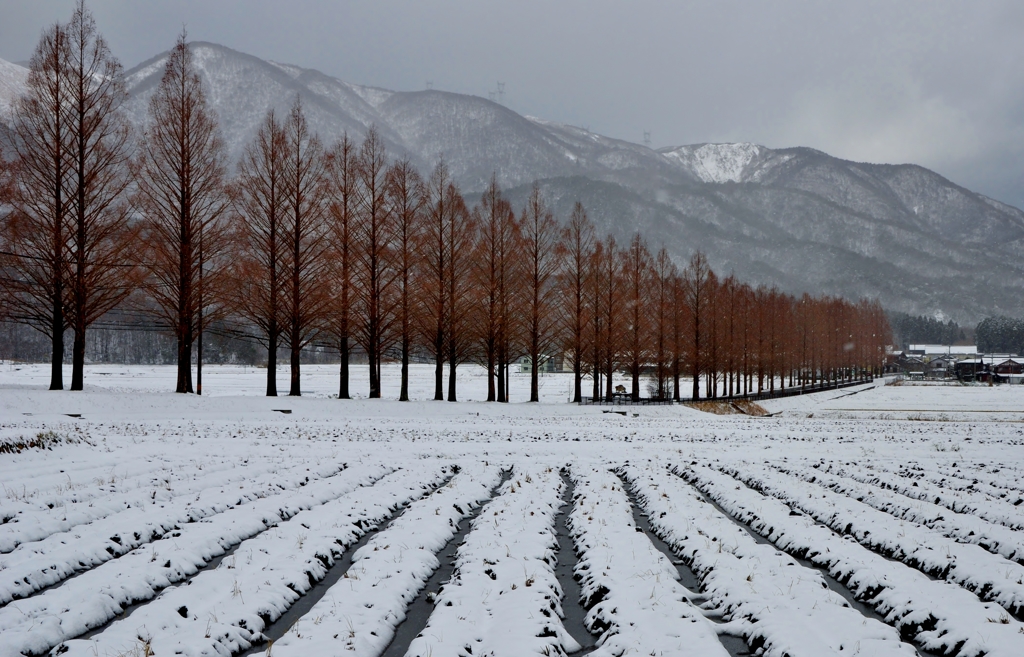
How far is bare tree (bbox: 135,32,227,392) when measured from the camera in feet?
87.3

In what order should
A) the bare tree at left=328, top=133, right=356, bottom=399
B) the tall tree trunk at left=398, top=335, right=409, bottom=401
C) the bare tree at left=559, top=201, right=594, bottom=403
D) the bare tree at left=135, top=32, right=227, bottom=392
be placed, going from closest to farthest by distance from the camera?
the bare tree at left=135, top=32, right=227, bottom=392 → the bare tree at left=328, top=133, right=356, bottom=399 → the tall tree trunk at left=398, top=335, right=409, bottom=401 → the bare tree at left=559, top=201, right=594, bottom=403

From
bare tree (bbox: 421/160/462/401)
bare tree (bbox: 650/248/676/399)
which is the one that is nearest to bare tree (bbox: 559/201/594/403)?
bare tree (bbox: 421/160/462/401)

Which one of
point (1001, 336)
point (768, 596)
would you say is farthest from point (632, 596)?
point (1001, 336)

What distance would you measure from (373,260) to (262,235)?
497cm

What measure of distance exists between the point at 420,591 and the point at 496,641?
1.63 meters

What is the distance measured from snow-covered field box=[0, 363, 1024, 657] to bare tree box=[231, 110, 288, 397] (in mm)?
13563

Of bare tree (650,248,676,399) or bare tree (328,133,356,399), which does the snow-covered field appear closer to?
bare tree (328,133,356,399)

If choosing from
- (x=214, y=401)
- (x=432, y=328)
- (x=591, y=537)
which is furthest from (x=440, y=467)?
(x=432, y=328)

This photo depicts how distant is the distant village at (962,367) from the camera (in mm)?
111312

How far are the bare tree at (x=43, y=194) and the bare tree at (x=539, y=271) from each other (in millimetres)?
20156

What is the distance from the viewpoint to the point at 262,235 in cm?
2909

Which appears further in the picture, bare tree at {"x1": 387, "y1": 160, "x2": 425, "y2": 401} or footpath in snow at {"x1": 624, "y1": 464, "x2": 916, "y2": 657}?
bare tree at {"x1": 387, "y1": 160, "x2": 425, "y2": 401}

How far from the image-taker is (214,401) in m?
24.7

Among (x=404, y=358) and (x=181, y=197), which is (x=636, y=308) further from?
(x=181, y=197)
